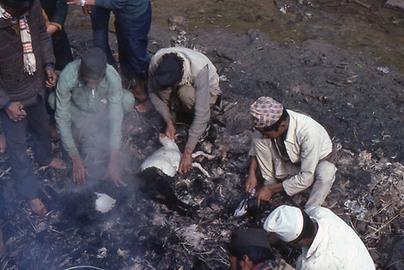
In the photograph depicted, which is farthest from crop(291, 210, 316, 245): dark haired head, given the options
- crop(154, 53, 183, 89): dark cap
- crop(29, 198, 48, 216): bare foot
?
crop(29, 198, 48, 216): bare foot

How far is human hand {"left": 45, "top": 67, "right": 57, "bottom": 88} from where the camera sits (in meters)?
4.43

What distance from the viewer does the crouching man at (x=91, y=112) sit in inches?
170

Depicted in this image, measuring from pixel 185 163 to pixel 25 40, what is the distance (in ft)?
5.59

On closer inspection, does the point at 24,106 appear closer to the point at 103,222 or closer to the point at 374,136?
the point at 103,222

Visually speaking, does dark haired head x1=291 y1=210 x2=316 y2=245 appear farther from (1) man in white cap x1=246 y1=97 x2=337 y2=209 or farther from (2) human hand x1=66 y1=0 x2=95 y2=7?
(2) human hand x1=66 y1=0 x2=95 y2=7

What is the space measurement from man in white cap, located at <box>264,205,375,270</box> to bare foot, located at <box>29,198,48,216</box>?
204 centimetres

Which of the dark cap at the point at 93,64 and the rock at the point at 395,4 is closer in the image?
the dark cap at the point at 93,64

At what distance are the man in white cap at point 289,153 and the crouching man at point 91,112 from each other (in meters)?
1.21

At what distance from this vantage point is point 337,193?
492cm

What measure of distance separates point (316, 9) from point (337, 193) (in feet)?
13.6

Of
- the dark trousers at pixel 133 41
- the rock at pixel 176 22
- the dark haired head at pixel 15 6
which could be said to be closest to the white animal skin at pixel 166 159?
the dark trousers at pixel 133 41

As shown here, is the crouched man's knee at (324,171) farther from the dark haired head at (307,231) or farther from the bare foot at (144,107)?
the bare foot at (144,107)

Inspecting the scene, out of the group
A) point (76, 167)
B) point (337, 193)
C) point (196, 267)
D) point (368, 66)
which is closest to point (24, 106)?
point (76, 167)

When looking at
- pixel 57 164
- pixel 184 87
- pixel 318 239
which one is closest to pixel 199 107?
pixel 184 87
